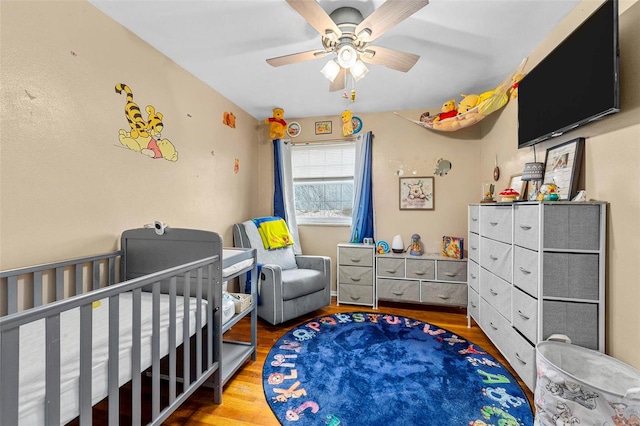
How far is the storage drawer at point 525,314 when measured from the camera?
1.64 m

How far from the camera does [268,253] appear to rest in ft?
10.2

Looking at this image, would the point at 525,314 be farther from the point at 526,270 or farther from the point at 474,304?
the point at 474,304

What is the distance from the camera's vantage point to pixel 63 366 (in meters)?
0.95

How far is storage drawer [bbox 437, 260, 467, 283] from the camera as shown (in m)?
2.96

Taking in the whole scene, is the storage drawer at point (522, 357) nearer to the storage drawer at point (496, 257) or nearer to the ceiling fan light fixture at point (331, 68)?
the storage drawer at point (496, 257)

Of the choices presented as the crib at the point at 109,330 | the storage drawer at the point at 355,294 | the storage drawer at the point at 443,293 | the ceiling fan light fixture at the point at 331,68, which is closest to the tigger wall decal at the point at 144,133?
the crib at the point at 109,330

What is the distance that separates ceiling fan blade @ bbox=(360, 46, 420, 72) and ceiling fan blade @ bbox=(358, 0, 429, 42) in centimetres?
13

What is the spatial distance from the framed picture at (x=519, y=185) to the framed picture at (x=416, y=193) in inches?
37.5

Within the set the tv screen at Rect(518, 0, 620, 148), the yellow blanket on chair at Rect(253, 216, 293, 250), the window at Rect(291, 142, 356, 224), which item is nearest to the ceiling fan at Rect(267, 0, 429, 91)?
the tv screen at Rect(518, 0, 620, 148)

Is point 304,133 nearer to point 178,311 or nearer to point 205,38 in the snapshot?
point 205,38

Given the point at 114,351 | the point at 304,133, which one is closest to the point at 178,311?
the point at 114,351

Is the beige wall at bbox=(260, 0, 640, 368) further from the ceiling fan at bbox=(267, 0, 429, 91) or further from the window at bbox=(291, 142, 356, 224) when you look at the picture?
the ceiling fan at bbox=(267, 0, 429, 91)

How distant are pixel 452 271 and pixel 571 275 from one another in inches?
57.5

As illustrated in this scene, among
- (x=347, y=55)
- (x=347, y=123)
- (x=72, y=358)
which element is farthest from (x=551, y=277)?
(x=347, y=123)
